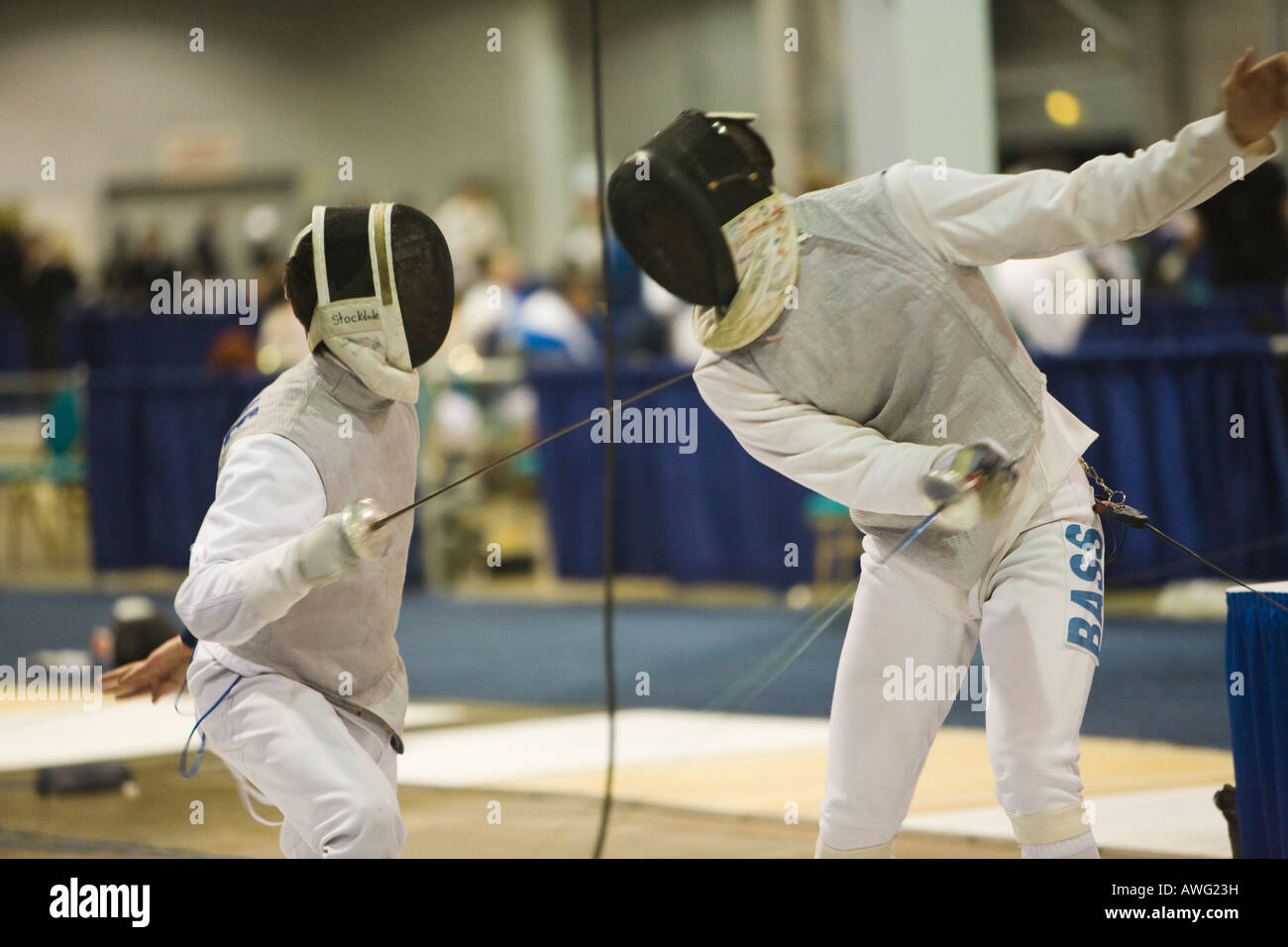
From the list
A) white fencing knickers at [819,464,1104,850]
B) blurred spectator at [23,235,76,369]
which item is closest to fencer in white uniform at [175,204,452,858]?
white fencing knickers at [819,464,1104,850]

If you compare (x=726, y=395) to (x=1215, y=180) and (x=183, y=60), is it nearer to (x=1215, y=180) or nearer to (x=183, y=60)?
(x=1215, y=180)

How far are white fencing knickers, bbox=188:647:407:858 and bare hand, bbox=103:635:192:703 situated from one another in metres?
0.14

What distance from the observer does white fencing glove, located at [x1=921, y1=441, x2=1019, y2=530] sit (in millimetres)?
1867

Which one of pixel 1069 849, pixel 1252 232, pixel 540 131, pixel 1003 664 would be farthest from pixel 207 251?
pixel 1069 849

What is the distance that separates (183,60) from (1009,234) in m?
14.1

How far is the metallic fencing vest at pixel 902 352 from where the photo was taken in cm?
210

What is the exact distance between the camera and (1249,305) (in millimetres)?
6164

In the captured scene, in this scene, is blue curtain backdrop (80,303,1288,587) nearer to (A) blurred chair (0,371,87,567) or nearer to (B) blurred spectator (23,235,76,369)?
(A) blurred chair (0,371,87,567)

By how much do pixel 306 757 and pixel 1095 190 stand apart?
4.29 feet

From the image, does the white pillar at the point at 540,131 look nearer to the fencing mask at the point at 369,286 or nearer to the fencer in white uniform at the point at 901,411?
the fencing mask at the point at 369,286

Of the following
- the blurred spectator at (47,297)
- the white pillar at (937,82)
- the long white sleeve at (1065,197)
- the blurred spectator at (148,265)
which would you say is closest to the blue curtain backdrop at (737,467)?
the white pillar at (937,82)

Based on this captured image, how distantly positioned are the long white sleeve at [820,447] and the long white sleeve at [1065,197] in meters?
0.29

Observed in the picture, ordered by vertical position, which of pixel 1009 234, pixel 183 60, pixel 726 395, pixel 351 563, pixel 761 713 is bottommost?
pixel 761 713
